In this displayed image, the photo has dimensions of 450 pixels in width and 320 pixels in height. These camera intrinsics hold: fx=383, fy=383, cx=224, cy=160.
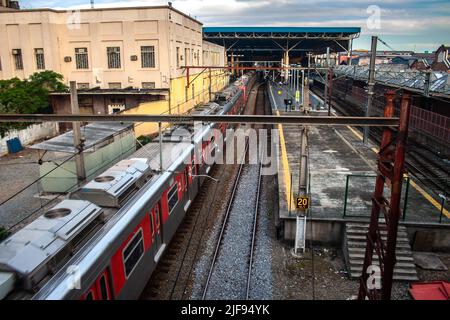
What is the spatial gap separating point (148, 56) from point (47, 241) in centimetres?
2353

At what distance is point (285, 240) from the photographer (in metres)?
11.7

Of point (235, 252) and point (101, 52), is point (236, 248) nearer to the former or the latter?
point (235, 252)

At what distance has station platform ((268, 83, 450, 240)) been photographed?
38.3 ft

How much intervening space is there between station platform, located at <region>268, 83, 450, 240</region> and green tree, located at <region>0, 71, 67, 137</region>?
53.6 feet

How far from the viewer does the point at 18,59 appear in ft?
94.7

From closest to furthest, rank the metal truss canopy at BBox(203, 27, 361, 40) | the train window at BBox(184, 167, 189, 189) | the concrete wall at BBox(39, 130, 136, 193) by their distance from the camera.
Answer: the train window at BBox(184, 167, 189, 189), the concrete wall at BBox(39, 130, 136, 193), the metal truss canopy at BBox(203, 27, 361, 40)

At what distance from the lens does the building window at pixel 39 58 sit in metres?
28.2

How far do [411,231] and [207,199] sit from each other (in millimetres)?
7213

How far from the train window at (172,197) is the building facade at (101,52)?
16065 millimetres

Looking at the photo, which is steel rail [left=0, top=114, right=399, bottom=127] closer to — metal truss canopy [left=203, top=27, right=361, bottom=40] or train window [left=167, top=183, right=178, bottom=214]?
train window [left=167, top=183, right=178, bottom=214]

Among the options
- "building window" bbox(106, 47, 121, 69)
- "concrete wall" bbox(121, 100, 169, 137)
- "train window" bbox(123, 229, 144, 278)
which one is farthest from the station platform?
"building window" bbox(106, 47, 121, 69)

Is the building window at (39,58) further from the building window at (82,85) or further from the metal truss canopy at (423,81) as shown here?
the metal truss canopy at (423,81)

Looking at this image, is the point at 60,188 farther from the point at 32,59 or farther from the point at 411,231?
the point at 32,59
